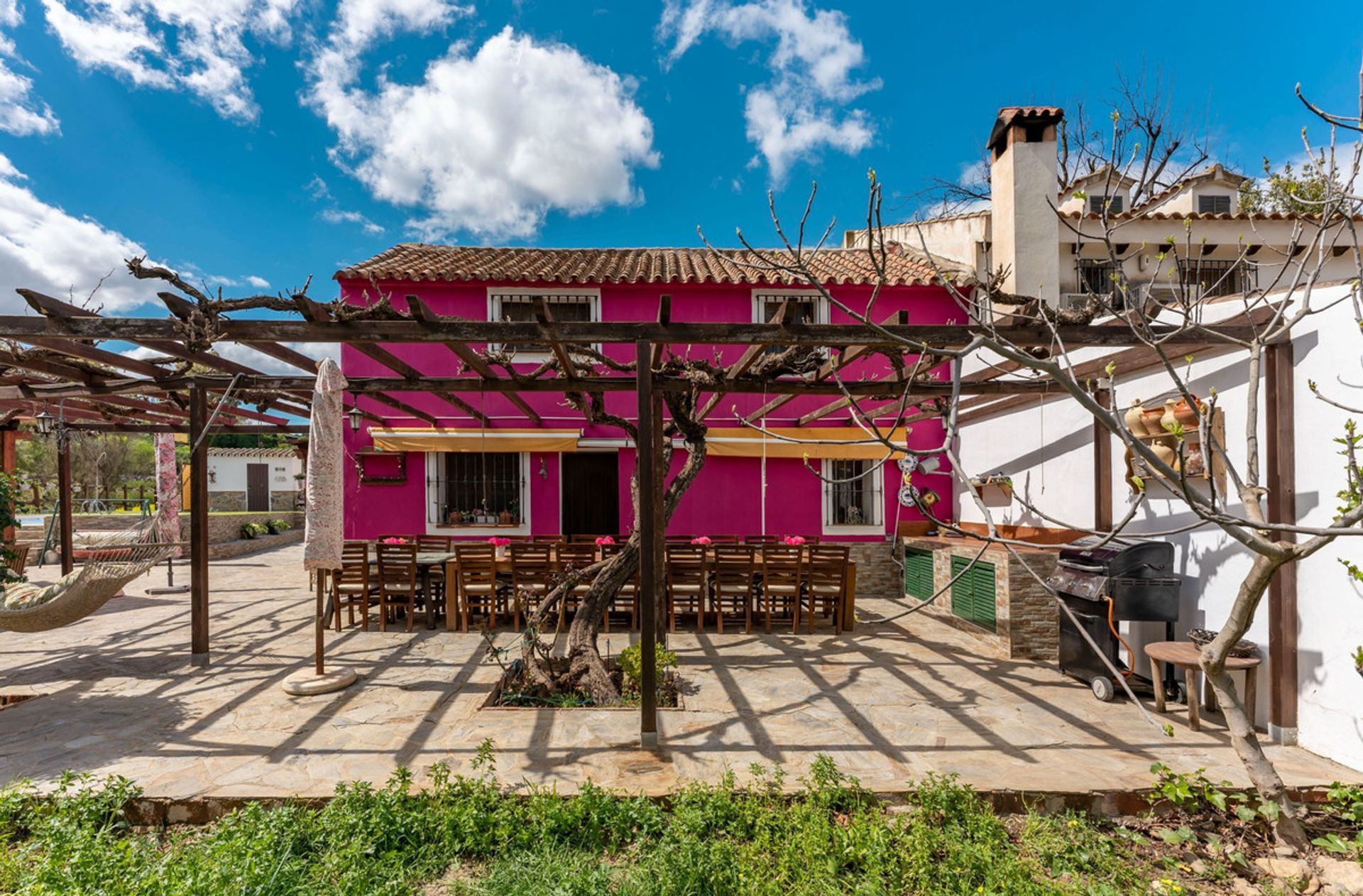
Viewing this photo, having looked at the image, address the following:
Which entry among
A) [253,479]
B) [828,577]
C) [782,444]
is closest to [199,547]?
[828,577]

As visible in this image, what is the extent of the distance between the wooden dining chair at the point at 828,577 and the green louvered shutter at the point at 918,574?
2043 millimetres

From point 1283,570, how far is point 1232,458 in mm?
1063

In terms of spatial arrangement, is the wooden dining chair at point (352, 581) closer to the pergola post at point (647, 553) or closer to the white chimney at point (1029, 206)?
the pergola post at point (647, 553)

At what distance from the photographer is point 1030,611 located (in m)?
6.59

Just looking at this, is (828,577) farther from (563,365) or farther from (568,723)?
(563,365)

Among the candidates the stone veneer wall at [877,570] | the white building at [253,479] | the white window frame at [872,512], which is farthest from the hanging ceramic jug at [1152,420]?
the white building at [253,479]

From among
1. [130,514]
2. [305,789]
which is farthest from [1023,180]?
[130,514]

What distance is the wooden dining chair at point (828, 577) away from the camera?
738 centimetres

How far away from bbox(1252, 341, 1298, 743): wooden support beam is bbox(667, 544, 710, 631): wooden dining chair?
504 cm


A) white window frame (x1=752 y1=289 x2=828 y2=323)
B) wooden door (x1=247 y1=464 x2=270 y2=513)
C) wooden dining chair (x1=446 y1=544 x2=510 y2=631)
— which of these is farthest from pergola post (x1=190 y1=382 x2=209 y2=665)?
wooden door (x1=247 y1=464 x2=270 y2=513)

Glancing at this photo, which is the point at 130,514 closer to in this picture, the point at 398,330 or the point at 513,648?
the point at 513,648

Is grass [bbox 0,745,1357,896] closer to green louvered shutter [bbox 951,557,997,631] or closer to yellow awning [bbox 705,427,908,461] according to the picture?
green louvered shutter [bbox 951,557,997,631]

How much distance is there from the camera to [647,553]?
15.2ft

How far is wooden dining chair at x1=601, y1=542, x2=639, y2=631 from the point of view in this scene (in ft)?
24.2
